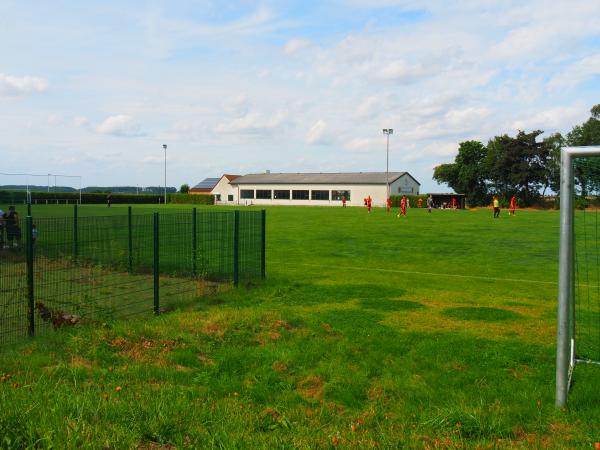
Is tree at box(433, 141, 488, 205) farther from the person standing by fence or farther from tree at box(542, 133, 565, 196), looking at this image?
the person standing by fence

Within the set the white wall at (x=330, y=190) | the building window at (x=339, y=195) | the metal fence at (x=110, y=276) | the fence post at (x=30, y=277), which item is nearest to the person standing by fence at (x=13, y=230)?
the metal fence at (x=110, y=276)

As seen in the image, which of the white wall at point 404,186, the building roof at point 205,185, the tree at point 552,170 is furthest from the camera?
the building roof at point 205,185

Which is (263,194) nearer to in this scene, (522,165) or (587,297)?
(522,165)

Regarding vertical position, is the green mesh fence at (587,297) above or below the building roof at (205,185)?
below

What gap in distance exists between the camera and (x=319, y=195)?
87.3 metres

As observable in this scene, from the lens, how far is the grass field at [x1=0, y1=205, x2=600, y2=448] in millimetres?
4102

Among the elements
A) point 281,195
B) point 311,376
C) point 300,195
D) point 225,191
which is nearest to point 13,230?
point 311,376

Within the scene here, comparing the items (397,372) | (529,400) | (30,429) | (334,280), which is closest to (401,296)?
(334,280)

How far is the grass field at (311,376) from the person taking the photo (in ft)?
13.5

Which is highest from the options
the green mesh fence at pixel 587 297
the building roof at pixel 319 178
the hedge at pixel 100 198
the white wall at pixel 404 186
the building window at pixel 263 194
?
the building roof at pixel 319 178

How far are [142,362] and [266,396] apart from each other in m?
1.81

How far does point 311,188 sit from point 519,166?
30867 millimetres

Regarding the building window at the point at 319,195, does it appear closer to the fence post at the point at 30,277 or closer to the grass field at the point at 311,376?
the grass field at the point at 311,376

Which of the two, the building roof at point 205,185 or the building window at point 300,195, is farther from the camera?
the building roof at point 205,185
